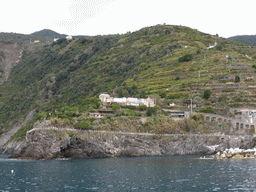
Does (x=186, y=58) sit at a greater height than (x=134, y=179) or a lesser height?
greater

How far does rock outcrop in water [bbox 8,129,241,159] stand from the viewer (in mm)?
96750

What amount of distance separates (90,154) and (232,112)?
175 feet

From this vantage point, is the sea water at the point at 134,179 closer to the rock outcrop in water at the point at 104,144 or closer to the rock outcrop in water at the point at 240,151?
the rock outcrop in water at the point at 240,151

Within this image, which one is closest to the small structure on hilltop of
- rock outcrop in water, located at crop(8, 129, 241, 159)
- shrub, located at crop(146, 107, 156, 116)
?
shrub, located at crop(146, 107, 156, 116)

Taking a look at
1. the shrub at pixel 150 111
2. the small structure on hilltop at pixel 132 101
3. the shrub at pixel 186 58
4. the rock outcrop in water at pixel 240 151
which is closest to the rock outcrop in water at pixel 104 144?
the rock outcrop in water at pixel 240 151

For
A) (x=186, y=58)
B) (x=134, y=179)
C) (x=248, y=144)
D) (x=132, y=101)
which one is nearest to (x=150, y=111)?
(x=132, y=101)

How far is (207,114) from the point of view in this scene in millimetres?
122375

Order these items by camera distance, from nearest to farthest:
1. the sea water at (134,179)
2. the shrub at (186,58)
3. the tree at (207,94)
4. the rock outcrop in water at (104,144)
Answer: the sea water at (134,179) → the rock outcrop in water at (104,144) → the tree at (207,94) → the shrub at (186,58)

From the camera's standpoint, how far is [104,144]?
101 metres

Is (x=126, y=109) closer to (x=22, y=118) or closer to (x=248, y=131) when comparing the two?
(x=248, y=131)

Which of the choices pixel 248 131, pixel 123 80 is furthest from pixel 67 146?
pixel 123 80

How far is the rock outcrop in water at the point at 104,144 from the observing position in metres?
96.8

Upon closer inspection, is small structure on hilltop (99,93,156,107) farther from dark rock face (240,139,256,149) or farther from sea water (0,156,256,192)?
sea water (0,156,256,192)

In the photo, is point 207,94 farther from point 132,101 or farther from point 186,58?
point 186,58
